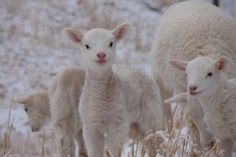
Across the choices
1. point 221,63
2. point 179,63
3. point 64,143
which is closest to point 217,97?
point 221,63

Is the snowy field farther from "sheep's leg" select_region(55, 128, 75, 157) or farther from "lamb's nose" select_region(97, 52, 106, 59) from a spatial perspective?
"lamb's nose" select_region(97, 52, 106, 59)

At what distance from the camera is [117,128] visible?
17.9 feet

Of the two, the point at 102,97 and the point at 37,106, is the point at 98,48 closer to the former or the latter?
the point at 102,97

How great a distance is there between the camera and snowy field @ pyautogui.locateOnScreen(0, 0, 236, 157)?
1345 centimetres

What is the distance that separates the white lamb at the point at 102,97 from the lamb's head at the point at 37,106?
180 cm

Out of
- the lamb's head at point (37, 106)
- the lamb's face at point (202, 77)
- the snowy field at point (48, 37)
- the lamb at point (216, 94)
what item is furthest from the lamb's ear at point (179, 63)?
the snowy field at point (48, 37)

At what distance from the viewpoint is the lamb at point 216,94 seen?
17.0 ft

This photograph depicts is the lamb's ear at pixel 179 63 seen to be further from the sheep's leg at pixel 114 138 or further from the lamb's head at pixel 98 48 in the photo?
the sheep's leg at pixel 114 138

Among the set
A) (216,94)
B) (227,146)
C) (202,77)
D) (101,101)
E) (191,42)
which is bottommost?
(227,146)

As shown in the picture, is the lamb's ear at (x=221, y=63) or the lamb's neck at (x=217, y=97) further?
the lamb's neck at (x=217, y=97)

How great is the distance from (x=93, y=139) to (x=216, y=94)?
3.59 ft

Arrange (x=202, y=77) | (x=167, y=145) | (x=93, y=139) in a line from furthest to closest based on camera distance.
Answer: (x=93, y=139), (x=202, y=77), (x=167, y=145)

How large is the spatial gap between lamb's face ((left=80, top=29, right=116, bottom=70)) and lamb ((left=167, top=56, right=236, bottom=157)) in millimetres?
522

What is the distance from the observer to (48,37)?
14.9 meters
